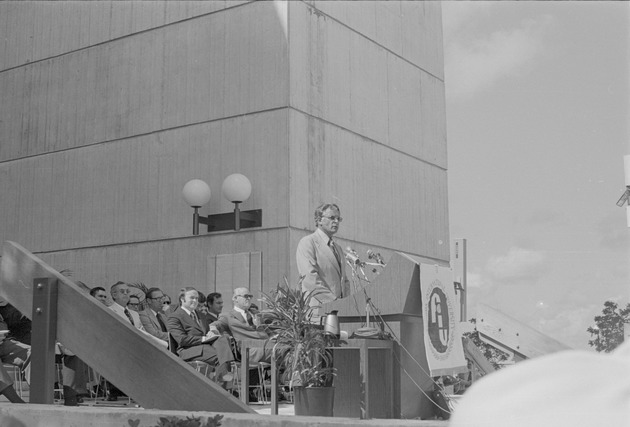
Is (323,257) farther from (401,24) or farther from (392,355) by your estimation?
(401,24)

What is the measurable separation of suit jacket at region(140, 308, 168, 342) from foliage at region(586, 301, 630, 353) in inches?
220

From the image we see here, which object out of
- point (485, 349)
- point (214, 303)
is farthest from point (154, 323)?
point (485, 349)

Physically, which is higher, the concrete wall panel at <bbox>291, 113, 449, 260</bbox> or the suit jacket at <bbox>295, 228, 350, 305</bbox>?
the concrete wall panel at <bbox>291, 113, 449, 260</bbox>

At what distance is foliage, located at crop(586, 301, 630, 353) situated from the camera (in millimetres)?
1356

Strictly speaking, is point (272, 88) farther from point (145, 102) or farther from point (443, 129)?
point (443, 129)

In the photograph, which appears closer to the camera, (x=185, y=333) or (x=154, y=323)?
(x=185, y=333)

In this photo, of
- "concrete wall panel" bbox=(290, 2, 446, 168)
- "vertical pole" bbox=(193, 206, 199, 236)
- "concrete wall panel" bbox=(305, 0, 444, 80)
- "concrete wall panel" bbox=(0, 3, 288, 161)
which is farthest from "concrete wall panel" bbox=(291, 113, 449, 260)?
"concrete wall panel" bbox=(305, 0, 444, 80)

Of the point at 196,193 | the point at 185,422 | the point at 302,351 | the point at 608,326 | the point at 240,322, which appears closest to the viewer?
the point at 608,326

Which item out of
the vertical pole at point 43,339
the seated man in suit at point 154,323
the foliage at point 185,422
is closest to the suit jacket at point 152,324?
the seated man in suit at point 154,323

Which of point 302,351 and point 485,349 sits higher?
point 302,351

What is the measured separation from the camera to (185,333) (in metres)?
6.43

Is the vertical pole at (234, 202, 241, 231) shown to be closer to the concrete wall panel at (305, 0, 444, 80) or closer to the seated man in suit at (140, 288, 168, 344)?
the seated man in suit at (140, 288, 168, 344)

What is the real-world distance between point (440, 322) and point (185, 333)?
9.63ft

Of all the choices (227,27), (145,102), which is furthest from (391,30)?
(145,102)
